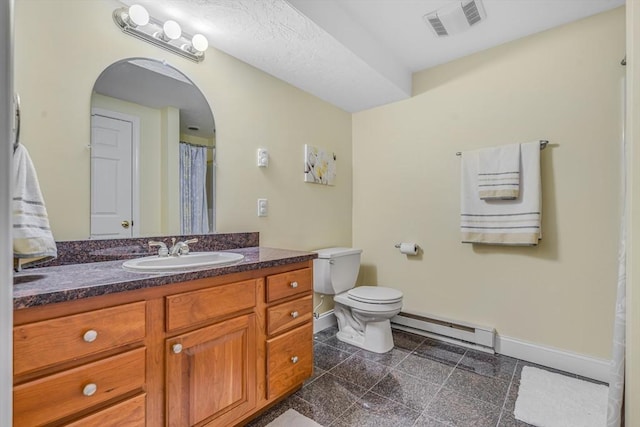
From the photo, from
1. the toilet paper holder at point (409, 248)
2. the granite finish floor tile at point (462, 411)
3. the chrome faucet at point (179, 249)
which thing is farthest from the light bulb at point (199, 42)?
the granite finish floor tile at point (462, 411)

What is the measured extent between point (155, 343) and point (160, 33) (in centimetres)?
155

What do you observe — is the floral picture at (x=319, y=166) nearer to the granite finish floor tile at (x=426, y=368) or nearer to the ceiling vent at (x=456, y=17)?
the ceiling vent at (x=456, y=17)

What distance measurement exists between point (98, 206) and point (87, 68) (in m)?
0.64

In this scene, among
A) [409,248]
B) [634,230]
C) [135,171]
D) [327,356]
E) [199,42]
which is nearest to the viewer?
[634,230]

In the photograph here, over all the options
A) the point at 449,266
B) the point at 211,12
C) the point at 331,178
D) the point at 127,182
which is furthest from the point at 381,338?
the point at 211,12

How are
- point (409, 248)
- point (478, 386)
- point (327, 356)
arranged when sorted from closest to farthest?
point (478, 386), point (327, 356), point (409, 248)

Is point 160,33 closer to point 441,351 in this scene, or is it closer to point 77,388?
point 77,388

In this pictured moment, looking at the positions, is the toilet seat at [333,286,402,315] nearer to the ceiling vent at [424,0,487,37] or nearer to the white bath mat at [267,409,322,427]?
the white bath mat at [267,409,322,427]

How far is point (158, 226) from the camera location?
163 centimetres

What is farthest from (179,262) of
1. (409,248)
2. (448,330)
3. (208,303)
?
(448,330)

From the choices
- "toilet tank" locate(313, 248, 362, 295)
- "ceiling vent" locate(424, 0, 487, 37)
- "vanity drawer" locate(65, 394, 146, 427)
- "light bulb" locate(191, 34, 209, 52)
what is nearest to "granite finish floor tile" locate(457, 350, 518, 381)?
"toilet tank" locate(313, 248, 362, 295)

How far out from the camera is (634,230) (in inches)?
33.9

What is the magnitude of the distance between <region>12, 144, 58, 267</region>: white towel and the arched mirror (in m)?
0.35

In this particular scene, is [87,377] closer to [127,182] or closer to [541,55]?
[127,182]
